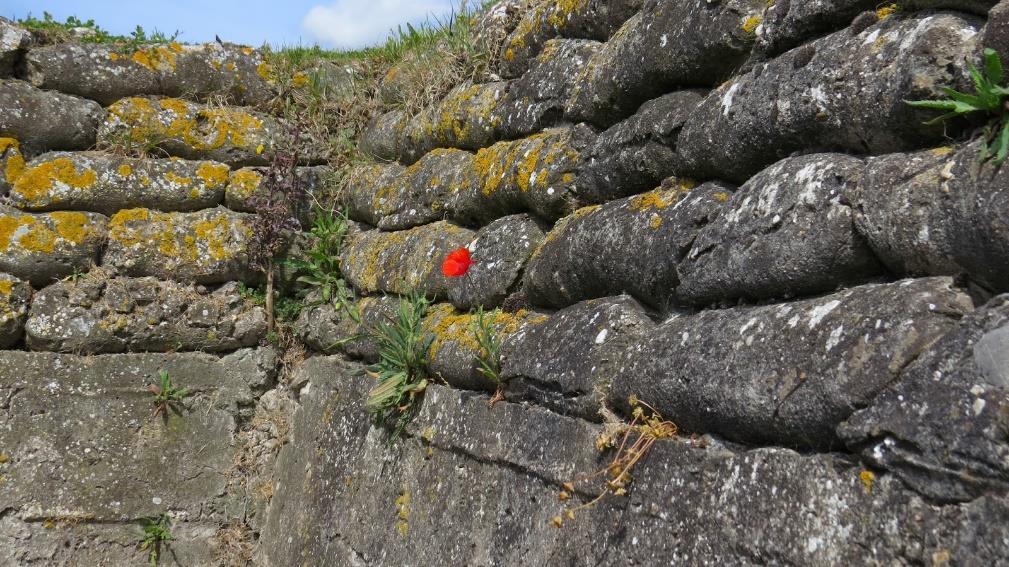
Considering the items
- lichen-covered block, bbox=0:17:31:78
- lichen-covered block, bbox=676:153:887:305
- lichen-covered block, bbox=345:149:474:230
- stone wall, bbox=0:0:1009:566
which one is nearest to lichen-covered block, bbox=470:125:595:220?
stone wall, bbox=0:0:1009:566

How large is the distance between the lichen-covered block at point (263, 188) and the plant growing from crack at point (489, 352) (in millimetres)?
2208

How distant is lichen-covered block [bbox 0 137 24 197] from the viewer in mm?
4680

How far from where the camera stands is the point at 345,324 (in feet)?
15.5

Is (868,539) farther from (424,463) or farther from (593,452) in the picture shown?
(424,463)

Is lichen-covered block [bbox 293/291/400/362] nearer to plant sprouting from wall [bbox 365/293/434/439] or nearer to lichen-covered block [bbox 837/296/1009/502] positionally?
plant sprouting from wall [bbox 365/293/434/439]

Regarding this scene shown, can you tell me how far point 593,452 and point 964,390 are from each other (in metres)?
1.24

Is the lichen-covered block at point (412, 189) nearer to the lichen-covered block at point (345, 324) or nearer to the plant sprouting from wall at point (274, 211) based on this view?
the plant sprouting from wall at point (274, 211)

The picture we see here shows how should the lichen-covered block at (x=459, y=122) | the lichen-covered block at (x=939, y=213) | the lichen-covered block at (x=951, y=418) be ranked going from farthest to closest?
the lichen-covered block at (x=459, y=122), the lichen-covered block at (x=939, y=213), the lichen-covered block at (x=951, y=418)

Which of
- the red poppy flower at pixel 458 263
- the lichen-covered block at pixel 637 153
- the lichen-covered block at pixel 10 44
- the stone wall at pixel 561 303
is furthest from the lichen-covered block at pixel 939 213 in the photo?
the lichen-covered block at pixel 10 44

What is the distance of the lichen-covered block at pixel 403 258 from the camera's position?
4125 mm

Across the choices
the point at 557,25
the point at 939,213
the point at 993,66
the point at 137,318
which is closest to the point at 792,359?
the point at 939,213

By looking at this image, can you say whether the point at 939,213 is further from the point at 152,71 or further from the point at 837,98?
the point at 152,71

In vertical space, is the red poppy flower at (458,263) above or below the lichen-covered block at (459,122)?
below

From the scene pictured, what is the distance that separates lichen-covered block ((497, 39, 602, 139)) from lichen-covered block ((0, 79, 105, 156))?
256cm
